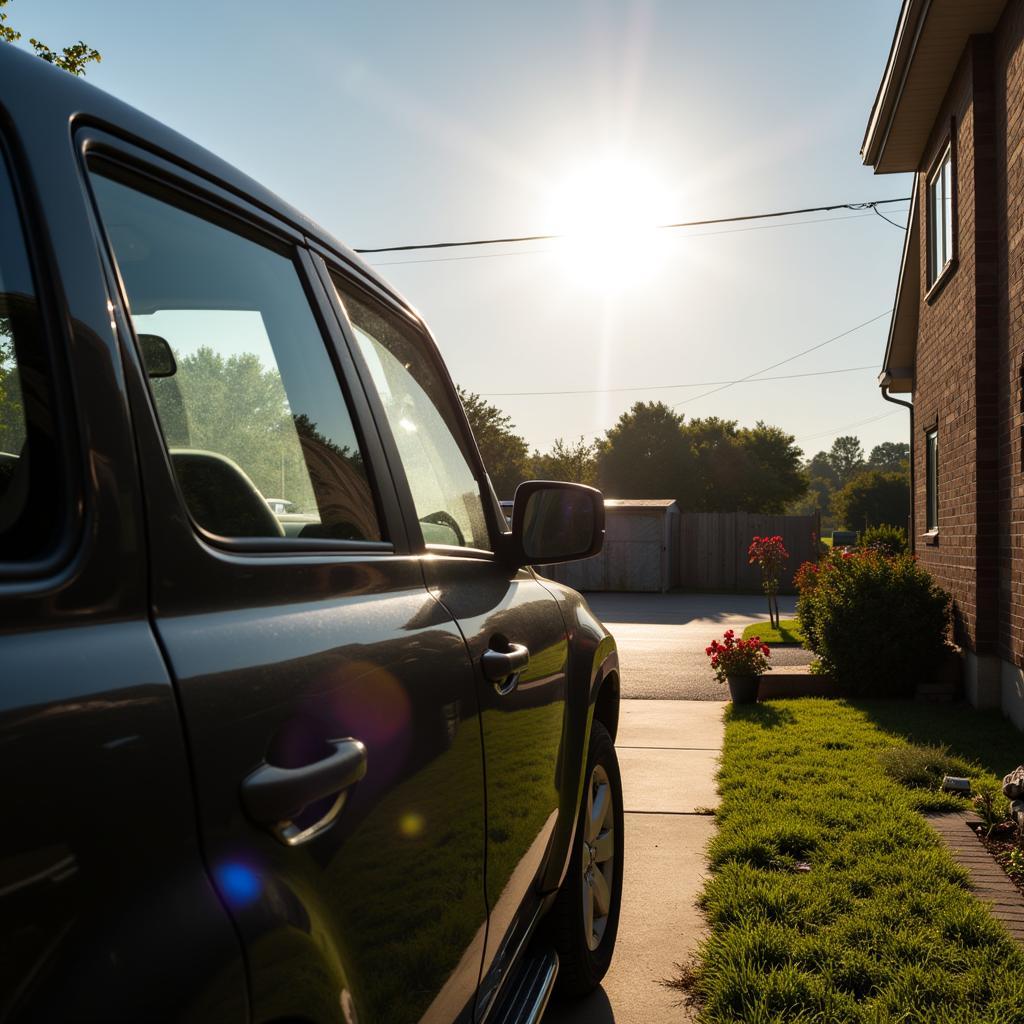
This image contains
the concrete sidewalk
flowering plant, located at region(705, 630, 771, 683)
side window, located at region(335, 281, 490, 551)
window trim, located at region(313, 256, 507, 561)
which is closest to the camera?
window trim, located at region(313, 256, 507, 561)

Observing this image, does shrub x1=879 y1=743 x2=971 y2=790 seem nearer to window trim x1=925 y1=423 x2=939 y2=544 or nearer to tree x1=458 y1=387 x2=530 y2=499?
window trim x1=925 y1=423 x2=939 y2=544

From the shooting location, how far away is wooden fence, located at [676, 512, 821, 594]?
1212 inches

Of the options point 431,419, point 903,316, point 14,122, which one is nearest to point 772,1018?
point 431,419

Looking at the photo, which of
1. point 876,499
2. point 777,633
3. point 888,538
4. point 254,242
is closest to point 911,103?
point 888,538

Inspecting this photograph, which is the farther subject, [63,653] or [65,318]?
[65,318]

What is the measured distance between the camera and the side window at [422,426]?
2275 millimetres

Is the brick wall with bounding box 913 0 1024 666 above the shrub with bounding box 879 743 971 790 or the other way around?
above

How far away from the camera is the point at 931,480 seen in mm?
11734

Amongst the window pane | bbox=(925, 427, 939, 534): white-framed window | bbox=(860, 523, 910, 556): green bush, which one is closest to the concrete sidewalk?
bbox=(925, 427, 939, 534): white-framed window

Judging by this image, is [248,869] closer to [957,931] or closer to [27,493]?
[27,493]

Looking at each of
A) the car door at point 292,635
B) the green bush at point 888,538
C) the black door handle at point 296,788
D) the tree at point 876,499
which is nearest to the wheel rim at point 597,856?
the car door at point 292,635

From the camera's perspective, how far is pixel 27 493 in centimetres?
108

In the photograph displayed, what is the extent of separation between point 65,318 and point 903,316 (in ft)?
45.5

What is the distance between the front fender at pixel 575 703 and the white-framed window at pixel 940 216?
25.0 feet
